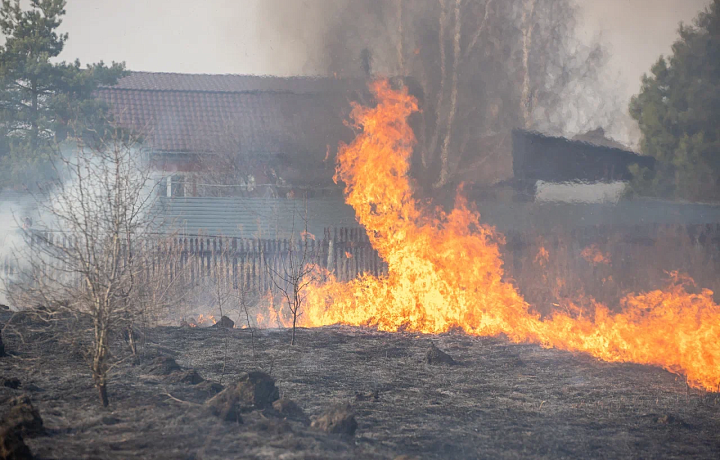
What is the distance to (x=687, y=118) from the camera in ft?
72.2

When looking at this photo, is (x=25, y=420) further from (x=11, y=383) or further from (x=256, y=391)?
(x=256, y=391)

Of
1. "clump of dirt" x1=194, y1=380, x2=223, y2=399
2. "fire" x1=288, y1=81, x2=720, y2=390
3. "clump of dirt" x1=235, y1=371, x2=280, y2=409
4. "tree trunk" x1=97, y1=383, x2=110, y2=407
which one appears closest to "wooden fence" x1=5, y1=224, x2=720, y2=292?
"fire" x1=288, y1=81, x2=720, y2=390

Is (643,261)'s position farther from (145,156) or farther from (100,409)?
(145,156)

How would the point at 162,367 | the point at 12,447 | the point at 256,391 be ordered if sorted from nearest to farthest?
the point at 12,447
the point at 256,391
the point at 162,367

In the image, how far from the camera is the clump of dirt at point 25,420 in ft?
17.0

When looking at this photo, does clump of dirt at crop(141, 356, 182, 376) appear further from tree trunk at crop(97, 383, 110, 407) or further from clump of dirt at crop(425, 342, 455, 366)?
clump of dirt at crop(425, 342, 455, 366)

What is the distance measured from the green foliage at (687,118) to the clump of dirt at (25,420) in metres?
19.4

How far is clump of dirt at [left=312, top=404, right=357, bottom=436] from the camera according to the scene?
591cm

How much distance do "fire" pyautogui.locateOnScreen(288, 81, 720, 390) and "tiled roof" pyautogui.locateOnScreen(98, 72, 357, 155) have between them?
637 cm

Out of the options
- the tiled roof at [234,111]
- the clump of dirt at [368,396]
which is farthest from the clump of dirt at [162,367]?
the tiled roof at [234,111]

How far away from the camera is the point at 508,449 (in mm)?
6000

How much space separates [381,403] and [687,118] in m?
19.0

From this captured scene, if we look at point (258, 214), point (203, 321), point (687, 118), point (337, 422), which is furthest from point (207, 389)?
point (687, 118)

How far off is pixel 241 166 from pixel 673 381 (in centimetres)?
1742
